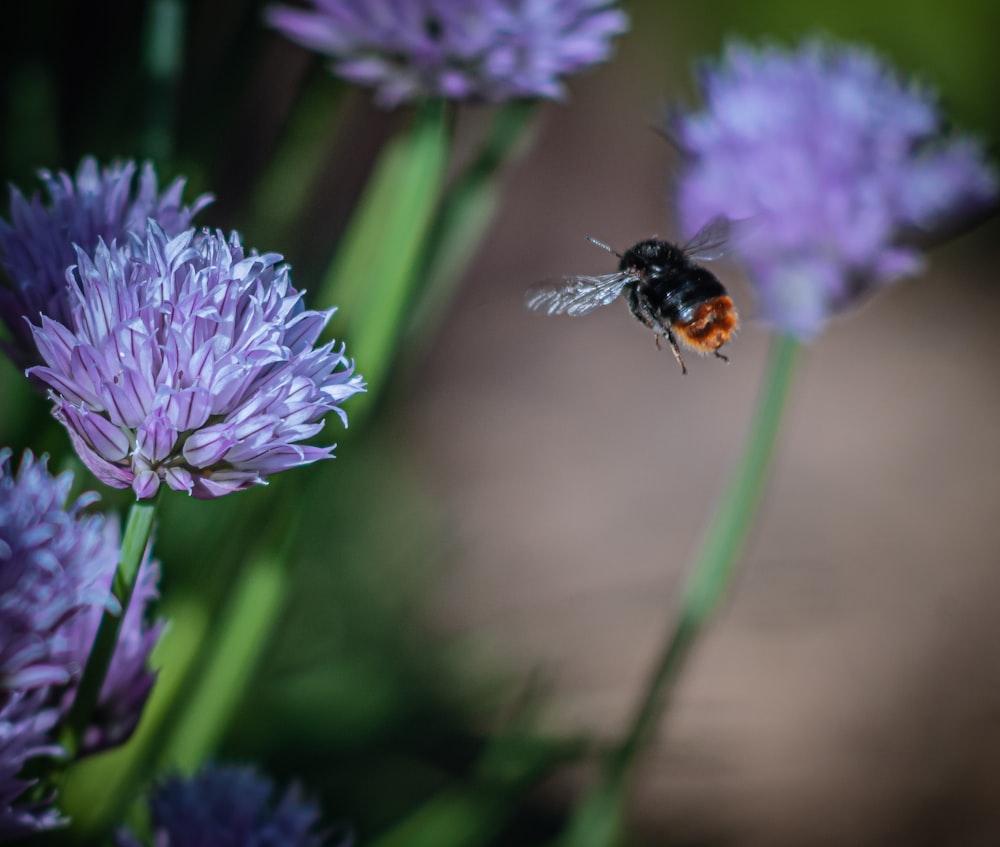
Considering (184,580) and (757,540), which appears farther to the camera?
(757,540)

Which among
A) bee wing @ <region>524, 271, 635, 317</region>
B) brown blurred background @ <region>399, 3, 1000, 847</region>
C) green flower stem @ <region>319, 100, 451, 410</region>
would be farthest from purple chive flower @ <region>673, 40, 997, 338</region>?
brown blurred background @ <region>399, 3, 1000, 847</region>

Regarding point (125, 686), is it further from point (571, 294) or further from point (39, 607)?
point (571, 294)

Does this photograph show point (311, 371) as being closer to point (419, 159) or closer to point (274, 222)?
point (419, 159)

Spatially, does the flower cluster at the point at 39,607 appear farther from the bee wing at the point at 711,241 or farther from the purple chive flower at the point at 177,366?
the bee wing at the point at 711,241

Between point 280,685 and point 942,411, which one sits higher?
point 942,411

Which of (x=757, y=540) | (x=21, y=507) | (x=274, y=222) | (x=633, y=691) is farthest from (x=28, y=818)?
(x=757, y=540)

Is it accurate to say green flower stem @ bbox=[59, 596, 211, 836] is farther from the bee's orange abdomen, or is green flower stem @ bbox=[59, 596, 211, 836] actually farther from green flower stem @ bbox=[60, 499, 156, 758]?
the bee's orange abdomen
